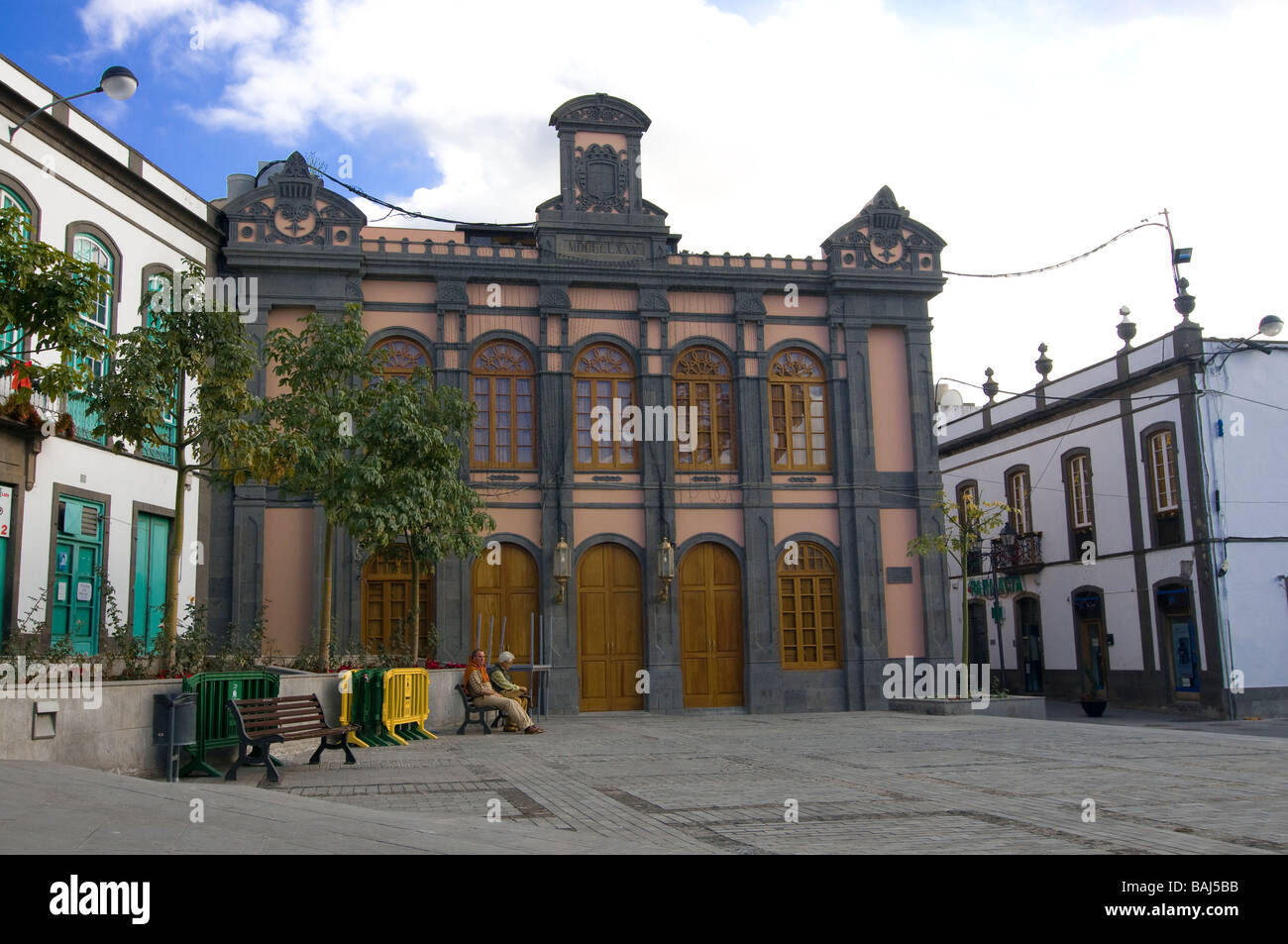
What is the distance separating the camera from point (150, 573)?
749 inches

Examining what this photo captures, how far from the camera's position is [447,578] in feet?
71.9

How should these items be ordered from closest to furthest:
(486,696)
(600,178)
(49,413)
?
(49,413) → (486,696) → (600,178)

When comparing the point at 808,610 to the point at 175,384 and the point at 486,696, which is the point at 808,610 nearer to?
the point at 486,696

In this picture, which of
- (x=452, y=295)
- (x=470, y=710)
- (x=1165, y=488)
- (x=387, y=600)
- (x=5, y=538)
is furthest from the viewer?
(x=1165, y=488)

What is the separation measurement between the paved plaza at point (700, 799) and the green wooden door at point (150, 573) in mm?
6113

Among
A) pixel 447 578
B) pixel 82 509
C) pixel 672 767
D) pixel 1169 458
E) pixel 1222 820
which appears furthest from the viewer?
pixel 1169 458

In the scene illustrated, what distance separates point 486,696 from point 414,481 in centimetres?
Result: 344

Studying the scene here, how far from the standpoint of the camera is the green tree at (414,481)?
16484mm

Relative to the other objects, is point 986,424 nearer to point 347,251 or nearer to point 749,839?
point 347,251

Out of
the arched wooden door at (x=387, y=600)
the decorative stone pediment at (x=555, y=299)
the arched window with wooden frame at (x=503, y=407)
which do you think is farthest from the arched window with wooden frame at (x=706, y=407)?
the arched wooden door at (x=387, y=600)

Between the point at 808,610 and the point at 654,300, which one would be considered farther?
the point at 654,300

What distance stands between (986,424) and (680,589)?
16.7 m

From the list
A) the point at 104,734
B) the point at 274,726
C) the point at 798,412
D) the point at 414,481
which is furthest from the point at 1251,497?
the point at 104,734
